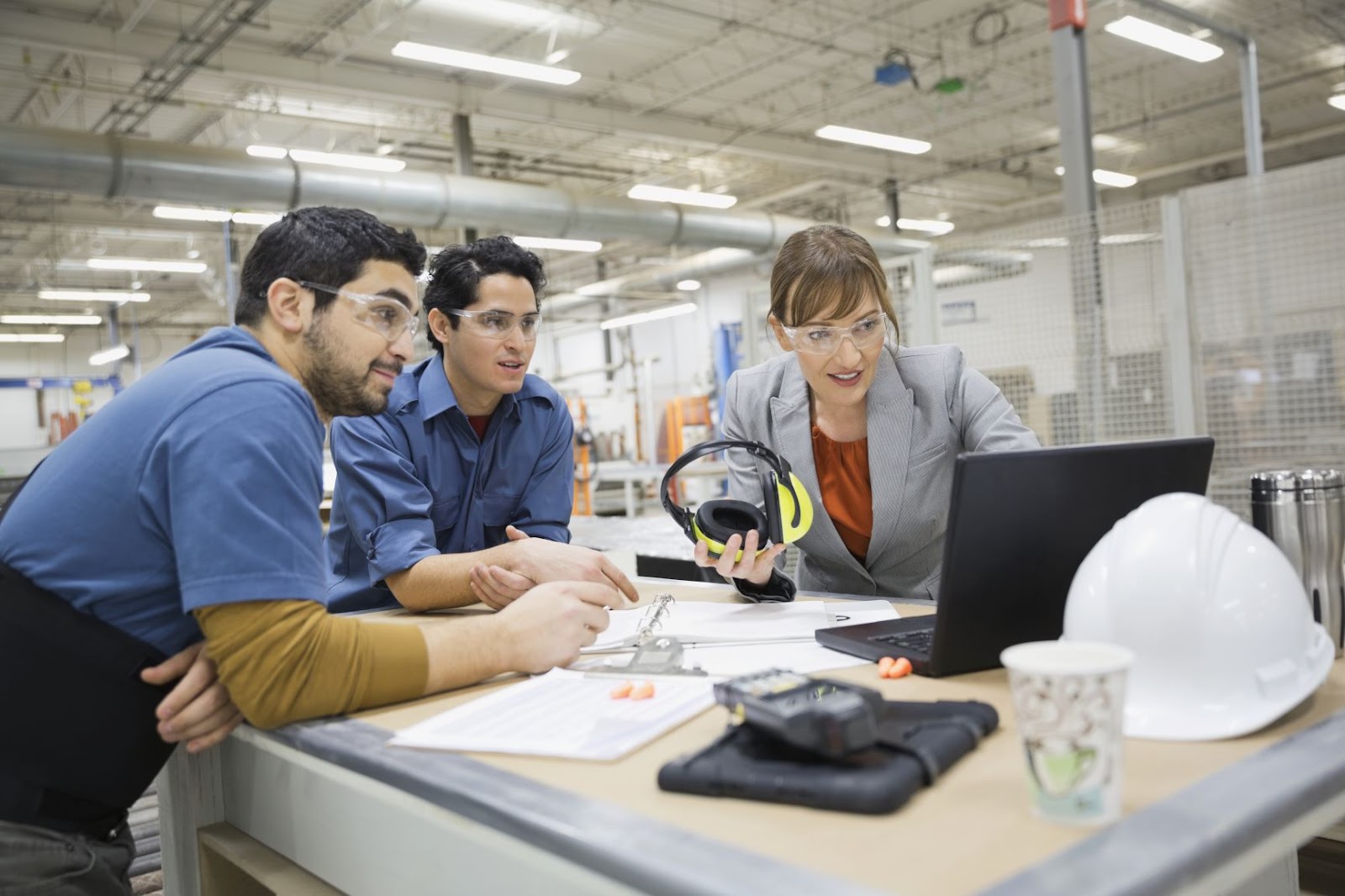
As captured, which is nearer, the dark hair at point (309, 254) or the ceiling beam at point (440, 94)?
the dark hair at point (309, 254)

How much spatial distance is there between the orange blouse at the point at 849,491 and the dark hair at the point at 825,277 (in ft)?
0.96

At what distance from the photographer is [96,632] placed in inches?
46.3

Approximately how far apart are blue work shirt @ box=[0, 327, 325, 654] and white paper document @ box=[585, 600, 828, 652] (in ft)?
1.57

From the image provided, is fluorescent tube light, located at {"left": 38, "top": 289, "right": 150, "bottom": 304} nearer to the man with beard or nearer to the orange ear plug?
the man with beard

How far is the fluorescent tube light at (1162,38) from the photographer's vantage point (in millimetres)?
6531

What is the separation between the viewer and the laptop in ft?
3.45

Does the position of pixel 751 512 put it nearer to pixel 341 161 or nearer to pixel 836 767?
pixel 836 767

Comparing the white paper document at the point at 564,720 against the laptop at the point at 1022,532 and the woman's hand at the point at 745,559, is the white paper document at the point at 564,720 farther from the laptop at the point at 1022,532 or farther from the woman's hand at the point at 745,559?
the woman's hand at the point at 745,559

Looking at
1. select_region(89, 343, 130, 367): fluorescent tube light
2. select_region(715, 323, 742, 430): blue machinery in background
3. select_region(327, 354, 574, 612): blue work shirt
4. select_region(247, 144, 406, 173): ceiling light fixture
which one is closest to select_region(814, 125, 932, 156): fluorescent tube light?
select_region(247, 144, 406, 173): ceiling light fixture

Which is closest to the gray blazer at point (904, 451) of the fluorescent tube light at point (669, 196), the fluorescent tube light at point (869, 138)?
the fluorescent tube light at point (869, 138)

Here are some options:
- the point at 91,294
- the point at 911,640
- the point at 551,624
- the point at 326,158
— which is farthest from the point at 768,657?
the point at 91,294

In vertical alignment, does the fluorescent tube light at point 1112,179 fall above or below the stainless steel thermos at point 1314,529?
above

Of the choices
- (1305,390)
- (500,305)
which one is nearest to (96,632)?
(500,305)

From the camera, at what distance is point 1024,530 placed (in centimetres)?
110
